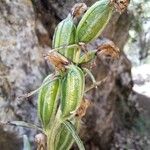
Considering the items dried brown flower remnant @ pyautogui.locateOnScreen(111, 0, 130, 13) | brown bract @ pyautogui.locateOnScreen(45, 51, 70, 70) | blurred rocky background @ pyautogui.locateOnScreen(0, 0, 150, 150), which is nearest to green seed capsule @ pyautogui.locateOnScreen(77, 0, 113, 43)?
dried brown flower remnant @ pyautogui.locateOnScreen(111, 0, 130, 13)

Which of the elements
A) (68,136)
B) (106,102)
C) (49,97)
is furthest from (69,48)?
(106,102)

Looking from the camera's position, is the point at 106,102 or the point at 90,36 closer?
the point at 90,36

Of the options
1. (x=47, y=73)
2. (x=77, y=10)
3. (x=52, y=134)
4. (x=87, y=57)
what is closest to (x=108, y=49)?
(x=87, y=57)

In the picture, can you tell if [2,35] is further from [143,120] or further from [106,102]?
[143,120]

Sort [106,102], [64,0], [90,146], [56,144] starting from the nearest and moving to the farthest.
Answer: [56,144] < [64,0] < [90,146] < [106,102]

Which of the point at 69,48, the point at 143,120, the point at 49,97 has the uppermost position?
the point at 69,48

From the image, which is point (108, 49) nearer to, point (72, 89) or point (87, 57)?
point (87, 57)
